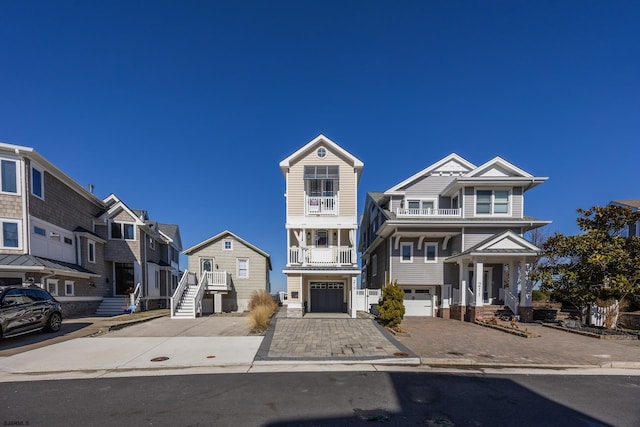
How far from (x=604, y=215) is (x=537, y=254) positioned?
332 cm

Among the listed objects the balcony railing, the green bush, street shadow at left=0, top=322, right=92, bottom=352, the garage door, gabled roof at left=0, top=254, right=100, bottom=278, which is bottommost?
the garage door

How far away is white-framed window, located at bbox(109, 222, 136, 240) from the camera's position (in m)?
20.8

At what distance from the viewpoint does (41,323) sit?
35.3 ft

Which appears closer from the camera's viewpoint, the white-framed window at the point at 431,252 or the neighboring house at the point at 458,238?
the neighboring house at the point at 458,238

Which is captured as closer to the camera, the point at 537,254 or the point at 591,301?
the point at 591,301

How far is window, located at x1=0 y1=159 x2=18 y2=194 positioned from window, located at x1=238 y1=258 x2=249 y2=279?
13171mm

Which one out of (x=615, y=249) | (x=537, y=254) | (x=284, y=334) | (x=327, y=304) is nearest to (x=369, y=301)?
(x=327, y=304)

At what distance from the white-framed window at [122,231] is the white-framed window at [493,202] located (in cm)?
2455

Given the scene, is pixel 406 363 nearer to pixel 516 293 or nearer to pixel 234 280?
pixel 516 293

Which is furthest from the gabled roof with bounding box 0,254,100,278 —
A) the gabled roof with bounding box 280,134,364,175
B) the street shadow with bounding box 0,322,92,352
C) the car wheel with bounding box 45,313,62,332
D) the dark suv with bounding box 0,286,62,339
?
the gabled roof with bounding box 280,134,364,175

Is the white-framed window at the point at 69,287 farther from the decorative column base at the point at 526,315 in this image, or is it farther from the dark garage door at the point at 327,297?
the decorative column base at the point at 526,315

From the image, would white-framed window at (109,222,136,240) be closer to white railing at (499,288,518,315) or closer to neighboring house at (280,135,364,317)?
neighboring house at (280,135,364,317)

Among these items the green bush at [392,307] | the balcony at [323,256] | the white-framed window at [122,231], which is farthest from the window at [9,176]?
the green bush at [392,307]

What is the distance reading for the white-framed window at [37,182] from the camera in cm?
1446
